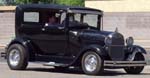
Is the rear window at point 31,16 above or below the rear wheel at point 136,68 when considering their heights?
above

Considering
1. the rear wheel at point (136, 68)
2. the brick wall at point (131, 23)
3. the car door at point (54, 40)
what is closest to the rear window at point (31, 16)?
the car door at point (54, 40)

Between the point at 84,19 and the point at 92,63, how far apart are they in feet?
6.28

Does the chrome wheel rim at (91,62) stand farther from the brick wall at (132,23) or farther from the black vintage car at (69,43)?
the brick wall at (132,23)

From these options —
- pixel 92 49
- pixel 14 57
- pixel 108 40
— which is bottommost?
pixel 14 57

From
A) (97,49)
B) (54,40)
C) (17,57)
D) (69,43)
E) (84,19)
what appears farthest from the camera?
(17,57)

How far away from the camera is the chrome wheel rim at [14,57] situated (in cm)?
1923

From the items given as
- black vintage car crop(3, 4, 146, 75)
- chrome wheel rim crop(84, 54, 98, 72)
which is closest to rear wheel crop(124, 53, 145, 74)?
black vintage car crop(3, 4, 146, 75)

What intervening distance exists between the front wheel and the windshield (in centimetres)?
102

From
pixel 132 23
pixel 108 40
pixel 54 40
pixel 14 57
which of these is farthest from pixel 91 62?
pixel 132 23

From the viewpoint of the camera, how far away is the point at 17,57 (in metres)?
19.3

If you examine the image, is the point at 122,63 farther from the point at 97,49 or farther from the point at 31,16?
the point at 31,16

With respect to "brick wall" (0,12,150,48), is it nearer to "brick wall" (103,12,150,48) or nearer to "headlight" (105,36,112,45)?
"brick wall" (103,12,150,48)

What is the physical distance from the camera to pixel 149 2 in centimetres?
5628

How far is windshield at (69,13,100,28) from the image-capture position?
1839cm
